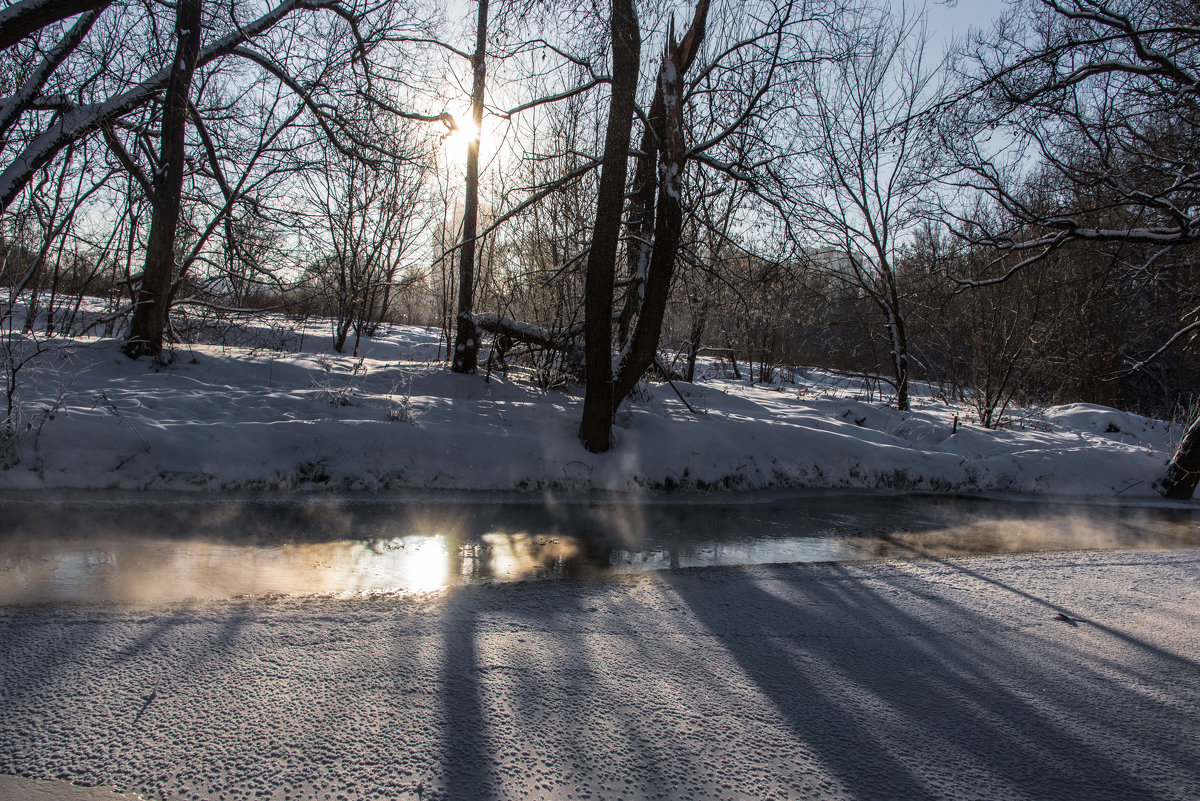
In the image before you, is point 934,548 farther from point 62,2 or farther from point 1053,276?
point 1053,276

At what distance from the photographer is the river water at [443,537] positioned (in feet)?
12.1

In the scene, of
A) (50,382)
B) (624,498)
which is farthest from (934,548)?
(50,382)

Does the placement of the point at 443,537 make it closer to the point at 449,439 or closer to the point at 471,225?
the point at 449,439

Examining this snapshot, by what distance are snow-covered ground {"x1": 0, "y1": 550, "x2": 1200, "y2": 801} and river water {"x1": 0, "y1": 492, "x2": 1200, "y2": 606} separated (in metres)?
0.63

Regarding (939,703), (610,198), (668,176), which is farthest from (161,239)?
(939,703)

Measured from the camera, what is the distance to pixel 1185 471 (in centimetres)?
848

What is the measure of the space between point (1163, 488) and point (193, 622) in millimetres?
11184

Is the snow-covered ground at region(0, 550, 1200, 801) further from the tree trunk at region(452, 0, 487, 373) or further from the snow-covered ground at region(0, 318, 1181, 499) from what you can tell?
the tree trunk at region(452, 0, 487, 373)

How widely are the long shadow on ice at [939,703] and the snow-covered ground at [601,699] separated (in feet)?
0.03

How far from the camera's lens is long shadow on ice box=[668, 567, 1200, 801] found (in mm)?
2020

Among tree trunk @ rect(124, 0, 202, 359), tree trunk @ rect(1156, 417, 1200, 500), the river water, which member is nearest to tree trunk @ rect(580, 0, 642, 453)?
the river water

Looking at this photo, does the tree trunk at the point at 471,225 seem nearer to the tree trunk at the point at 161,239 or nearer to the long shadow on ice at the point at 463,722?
the tree trunk at the point at 161,239

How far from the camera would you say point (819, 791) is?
1885mm

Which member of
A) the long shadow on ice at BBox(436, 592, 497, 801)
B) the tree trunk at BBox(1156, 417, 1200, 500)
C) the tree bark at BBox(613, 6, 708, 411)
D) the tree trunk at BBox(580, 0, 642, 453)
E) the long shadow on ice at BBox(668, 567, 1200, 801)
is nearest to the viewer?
the long shadow on ice at BBox(436, 592, 497, 801)
